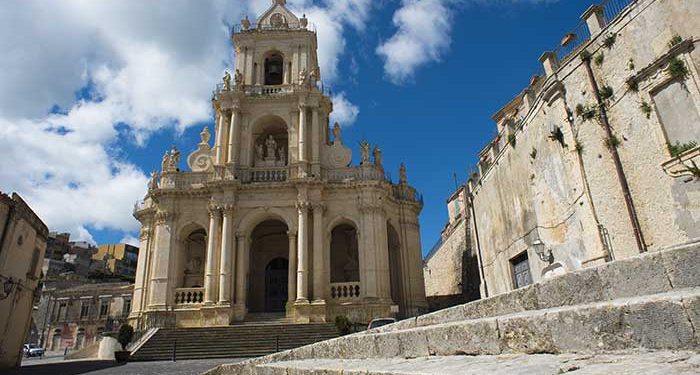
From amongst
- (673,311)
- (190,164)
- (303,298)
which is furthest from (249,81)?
(673,311)

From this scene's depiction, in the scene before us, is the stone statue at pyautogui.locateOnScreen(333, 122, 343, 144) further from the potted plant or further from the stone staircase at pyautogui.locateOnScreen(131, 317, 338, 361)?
the potted plant

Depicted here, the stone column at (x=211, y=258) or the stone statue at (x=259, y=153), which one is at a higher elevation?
the stone statue at (x=259, y=153)

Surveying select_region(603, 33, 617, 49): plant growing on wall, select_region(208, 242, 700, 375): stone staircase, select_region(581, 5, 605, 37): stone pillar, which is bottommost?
select_region(208, 242, 700, 375): stone staircase

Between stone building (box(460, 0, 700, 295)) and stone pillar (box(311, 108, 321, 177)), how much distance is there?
12.3m

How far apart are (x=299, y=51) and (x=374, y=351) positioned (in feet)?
87.4

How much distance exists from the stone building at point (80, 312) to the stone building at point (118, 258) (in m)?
16.6

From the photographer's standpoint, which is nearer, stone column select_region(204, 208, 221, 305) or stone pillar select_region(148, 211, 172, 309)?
stone column select_region(204, 208, 221, 305)

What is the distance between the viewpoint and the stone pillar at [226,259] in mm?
21953

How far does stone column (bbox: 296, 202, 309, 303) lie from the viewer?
22.0m

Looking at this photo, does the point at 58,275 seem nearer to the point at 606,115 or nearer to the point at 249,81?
the point at 249,81

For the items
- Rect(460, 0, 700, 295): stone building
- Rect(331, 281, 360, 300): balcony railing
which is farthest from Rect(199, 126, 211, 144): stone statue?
Rect(460, 0, 700, 295): stone building

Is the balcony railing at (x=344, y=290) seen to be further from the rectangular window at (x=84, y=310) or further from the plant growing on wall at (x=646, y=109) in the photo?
the rectangular window at (x=84, y=310)

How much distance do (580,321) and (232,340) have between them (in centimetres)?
1836

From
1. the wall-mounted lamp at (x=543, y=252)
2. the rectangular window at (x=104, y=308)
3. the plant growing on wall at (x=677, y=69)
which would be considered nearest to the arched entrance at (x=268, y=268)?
the wall-mounted lamp at (x=543, y=252)
